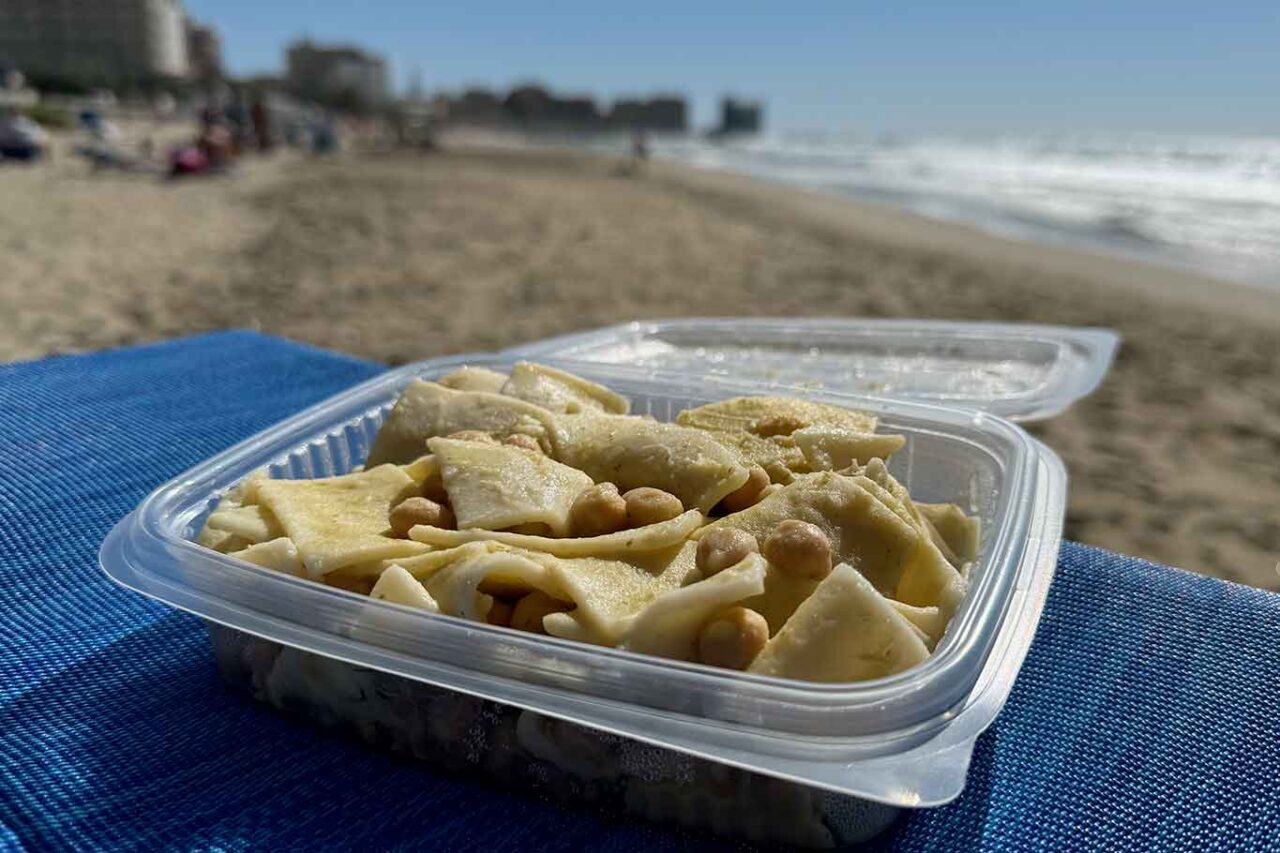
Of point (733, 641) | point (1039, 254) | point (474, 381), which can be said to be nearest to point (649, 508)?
point (733, 641)

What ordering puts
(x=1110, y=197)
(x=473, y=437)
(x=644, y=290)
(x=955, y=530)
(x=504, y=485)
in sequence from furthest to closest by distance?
1. (x=1110, y=197)
2. (x=644, y=290)
3. (x=473, y=437)
4. (x=955, y=530)
5. (x=504, y=485)

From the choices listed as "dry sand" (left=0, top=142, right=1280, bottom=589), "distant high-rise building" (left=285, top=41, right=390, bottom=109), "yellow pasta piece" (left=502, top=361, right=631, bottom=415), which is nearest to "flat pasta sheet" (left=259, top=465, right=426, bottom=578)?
"yellow pasta piece" (left=502, top=361, right=631, bottom=415)

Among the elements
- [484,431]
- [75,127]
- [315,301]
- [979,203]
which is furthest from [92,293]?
[75,127]

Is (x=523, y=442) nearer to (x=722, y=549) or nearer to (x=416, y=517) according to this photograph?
(x=416, y=517)

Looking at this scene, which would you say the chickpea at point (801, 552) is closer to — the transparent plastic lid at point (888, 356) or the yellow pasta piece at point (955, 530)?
the yellow pasta piece at point (955, 530)

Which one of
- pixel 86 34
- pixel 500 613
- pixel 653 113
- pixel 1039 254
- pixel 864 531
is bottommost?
pixel 1039 254

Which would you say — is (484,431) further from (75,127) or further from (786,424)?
(75,127)

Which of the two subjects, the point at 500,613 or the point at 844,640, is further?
the point at 500,613
